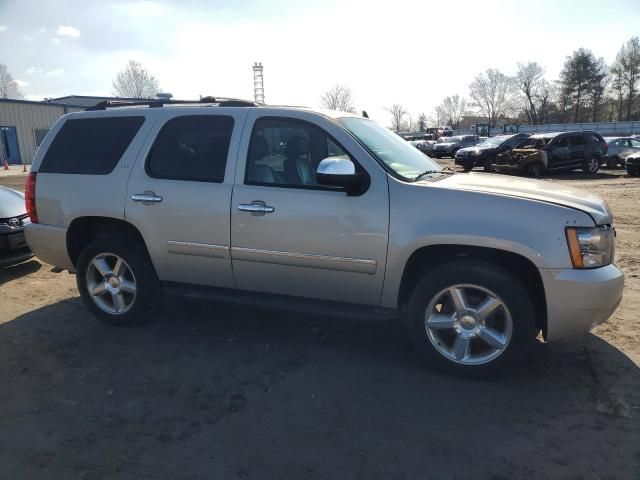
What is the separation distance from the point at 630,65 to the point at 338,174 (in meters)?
75.2

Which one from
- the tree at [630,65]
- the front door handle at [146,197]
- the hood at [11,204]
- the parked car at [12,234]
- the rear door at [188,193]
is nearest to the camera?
the rear door at [188,193]

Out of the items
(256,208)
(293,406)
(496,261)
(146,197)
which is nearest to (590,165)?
(496,261)

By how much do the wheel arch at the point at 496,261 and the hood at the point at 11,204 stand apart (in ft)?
17.1

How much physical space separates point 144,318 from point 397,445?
2706 mm

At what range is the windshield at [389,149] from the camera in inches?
147

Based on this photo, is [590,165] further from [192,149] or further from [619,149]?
[192,149]

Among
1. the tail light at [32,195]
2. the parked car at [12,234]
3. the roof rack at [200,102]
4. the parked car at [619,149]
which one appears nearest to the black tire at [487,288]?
the roof rack at [200,102]

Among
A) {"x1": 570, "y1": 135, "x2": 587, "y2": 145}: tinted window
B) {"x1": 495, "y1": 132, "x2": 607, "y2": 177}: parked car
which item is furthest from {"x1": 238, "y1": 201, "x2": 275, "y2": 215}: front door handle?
{"x1": 570, "y1": 135, "x2": 587, "y2": 145}: tinted window

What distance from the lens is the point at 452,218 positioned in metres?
3.29

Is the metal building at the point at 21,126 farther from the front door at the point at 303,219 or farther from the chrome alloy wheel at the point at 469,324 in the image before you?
the chrome alloy wheel at the point at 469,324

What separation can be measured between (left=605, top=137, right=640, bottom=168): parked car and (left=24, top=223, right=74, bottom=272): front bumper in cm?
2398

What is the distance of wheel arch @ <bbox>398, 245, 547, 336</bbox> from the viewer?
335cm

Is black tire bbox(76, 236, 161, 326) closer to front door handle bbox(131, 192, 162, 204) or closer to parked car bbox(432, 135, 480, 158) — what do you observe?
front door handle bbox(131, 192, 162, 204)

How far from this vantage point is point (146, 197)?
13.6 feet
